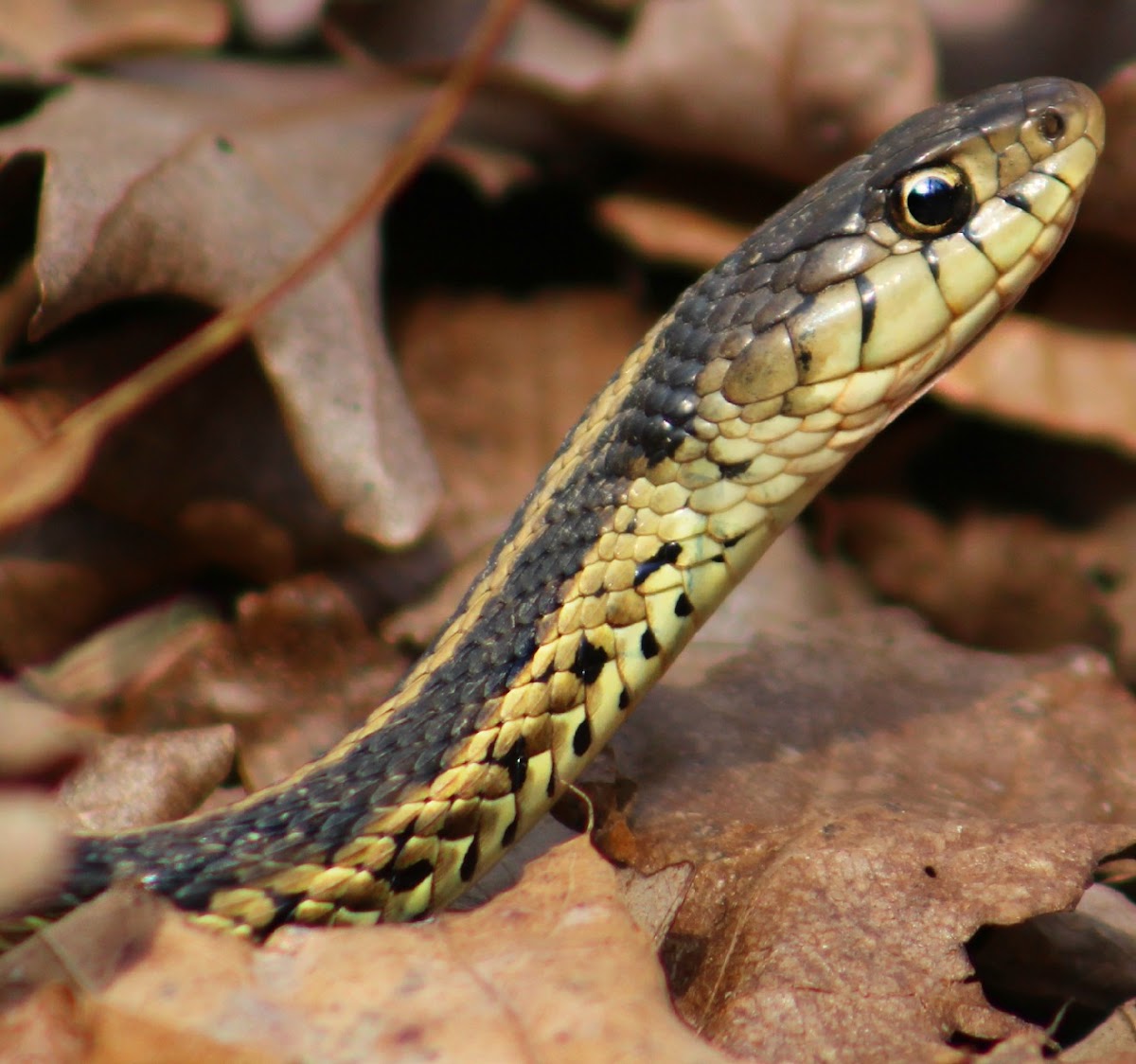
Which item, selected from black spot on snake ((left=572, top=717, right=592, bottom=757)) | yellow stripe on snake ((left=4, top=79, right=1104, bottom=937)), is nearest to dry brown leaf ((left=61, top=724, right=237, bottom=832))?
yellow stripe on snake ((left=4, top=79, right=1104, bottom=937))

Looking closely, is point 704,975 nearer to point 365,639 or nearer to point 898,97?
point 365,639

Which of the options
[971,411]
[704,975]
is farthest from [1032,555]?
[704,975]

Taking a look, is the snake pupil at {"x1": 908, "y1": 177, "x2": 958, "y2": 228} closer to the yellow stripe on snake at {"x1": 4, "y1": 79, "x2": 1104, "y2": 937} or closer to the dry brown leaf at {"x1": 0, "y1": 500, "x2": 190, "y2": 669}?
the yellow stripe on snake at {"x1": 4, "y1": 79, "x2": 1104, "y2": 937}

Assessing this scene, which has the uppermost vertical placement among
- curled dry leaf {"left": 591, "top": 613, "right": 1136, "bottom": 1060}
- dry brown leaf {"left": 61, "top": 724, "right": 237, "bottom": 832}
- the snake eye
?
the snake eye

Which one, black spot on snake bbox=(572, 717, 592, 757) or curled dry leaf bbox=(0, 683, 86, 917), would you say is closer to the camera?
curled dry leaf bbox=(0, 683, 86, 917)

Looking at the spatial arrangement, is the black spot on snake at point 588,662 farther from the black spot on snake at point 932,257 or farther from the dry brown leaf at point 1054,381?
the dry brown leaf at point 1054,381

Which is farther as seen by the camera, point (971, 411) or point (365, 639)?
point (971, 411)

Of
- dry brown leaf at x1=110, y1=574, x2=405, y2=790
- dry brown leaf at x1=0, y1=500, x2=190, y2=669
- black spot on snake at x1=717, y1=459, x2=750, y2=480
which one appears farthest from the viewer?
dry brown leaf at x1=0, y1=500, x2=190, y2=669

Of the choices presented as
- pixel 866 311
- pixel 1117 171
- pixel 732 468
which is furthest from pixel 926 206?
pixel 1117 171
